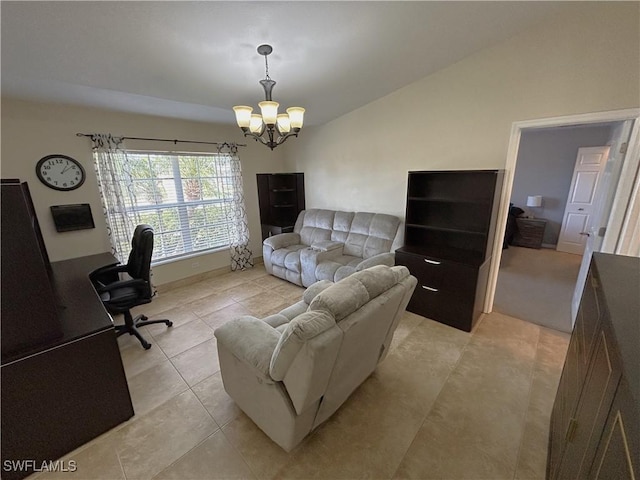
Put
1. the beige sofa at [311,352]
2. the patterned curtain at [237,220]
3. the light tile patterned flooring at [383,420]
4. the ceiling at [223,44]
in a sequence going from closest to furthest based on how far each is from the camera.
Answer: the beige sofa at [311,352]
the light tile patterned flooring at [383,420]
the ceiling at [223,44]
the patterned curtain at [237,220]

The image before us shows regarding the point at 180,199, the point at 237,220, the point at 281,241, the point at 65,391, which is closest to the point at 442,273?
the point at 281,241

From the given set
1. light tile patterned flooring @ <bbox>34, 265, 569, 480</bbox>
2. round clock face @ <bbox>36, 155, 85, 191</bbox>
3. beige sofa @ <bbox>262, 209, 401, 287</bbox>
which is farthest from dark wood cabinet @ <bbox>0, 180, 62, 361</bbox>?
beige sofa @ <bbox>262, 209, 401, 287</bbox>

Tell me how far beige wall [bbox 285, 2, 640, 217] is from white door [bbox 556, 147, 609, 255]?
371 centimetres

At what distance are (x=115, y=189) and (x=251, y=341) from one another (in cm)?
297

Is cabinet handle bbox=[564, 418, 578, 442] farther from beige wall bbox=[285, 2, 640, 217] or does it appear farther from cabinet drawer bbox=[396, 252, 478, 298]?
beige wall bbox=[285, 2, 640, 217]

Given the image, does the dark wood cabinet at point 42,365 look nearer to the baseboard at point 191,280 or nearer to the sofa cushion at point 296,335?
the sofa cushion at point 296,335

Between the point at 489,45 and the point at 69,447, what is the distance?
455cm

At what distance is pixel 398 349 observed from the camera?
2.41 m

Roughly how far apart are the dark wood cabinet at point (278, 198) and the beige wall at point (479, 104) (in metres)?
0.68

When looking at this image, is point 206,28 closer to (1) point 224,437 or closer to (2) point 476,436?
(1) point 224,437

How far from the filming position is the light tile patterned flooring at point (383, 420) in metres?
1.44

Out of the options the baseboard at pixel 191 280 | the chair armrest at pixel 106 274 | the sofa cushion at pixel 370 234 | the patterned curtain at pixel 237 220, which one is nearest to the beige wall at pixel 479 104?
the sofa cushion at pixel 370 234

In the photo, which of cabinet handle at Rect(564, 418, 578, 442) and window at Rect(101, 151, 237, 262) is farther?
window at Rect(101, 151, 237, 262)

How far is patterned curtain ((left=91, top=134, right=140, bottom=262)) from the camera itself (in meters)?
3.03
